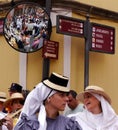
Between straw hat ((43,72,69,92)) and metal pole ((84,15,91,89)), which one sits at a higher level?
metal pole ((84,15,91,89))

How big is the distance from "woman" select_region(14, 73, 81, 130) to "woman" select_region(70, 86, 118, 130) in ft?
3.58

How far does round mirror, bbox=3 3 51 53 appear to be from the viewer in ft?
31.8

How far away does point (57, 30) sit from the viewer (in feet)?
30.6

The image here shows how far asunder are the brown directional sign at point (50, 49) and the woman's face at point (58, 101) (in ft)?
19.0

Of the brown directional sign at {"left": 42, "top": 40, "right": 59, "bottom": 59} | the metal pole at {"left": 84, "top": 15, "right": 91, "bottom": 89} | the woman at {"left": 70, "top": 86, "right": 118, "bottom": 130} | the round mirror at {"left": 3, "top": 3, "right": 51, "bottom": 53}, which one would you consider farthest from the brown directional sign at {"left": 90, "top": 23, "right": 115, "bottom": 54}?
the woman at {"left": 70, "top": 86, "right": 118, "bottom": 130}

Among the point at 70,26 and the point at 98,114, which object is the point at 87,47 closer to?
A: the point at 70,26

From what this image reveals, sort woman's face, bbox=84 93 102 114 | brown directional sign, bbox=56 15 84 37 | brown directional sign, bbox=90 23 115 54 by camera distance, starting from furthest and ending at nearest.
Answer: brown directional sign, bbox=90 23 115 54
brown directional sign, bbox=56 15 84 37
woman's face, bbox=84 93 102 114

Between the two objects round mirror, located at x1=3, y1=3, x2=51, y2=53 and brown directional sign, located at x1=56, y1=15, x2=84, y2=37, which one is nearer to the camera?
brown directional sign, located at x1=56, y1=15, x2=84, y2=37

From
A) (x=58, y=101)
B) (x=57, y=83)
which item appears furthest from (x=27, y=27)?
(x=58, y=101)

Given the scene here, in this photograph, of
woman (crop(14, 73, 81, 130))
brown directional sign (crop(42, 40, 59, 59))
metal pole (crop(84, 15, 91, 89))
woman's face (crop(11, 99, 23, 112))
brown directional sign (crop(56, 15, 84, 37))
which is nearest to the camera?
woman (crop(14, 73, 81, 130))

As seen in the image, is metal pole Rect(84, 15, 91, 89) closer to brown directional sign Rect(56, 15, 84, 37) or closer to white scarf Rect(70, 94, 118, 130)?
brown directional sign Rect(56, 15, 84, 37)

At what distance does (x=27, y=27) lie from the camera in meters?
9.92

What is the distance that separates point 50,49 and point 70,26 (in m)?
0.68

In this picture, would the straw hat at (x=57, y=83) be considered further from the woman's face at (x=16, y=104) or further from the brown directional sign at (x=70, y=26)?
the brown directional sign at (x=70, y=26)
